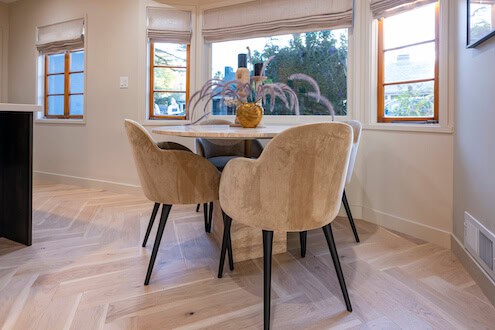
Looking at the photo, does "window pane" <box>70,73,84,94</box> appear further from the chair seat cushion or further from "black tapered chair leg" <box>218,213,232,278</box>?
"black tapered chair leg" <box>218,213,232,278</box>

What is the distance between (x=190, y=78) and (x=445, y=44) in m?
2.35

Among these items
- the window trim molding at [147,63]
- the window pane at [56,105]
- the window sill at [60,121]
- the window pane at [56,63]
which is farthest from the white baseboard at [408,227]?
the window pane at [56,63]

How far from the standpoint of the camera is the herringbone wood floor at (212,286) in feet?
4.29

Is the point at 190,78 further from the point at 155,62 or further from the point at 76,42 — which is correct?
the point at 76,42

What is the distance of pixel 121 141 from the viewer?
3693 mm

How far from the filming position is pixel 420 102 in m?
2.39

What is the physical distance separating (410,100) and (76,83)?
368 centimetres

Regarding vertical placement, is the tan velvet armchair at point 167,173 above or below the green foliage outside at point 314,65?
below

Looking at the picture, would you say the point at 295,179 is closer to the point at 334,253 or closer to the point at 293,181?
the point at 293,181

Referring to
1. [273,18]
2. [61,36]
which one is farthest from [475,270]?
[61,36]

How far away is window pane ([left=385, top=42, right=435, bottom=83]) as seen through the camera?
2.30 m

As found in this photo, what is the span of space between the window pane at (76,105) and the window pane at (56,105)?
18 cm

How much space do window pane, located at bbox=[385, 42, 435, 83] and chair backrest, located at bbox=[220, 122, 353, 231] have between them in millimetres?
1528

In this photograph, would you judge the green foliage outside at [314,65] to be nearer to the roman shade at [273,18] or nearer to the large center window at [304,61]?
the large center window at [304,61]
